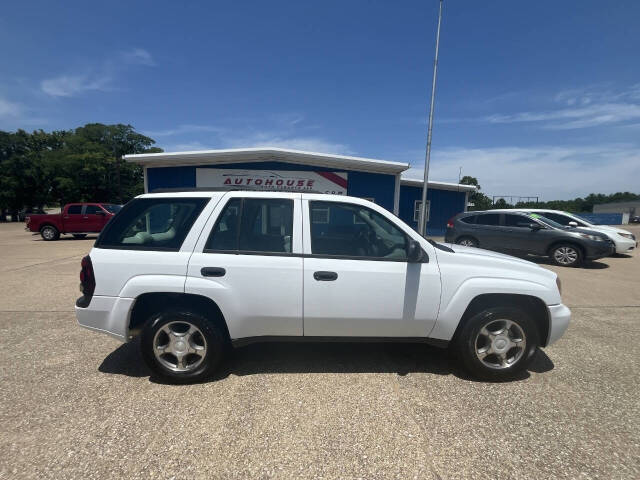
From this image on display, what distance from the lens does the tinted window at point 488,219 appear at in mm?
9406

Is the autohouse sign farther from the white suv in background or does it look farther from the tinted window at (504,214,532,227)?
the white suv in background

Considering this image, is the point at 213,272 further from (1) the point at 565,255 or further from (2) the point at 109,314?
(1) the point at 565,255

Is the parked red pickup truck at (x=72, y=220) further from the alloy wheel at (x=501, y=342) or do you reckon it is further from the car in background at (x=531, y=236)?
the alloy wheel at (x=501, y=342)

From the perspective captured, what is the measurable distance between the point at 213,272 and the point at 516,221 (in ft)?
31.8

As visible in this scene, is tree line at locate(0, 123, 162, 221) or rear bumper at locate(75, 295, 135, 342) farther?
tree line at locate(0, 123, 162, 221)

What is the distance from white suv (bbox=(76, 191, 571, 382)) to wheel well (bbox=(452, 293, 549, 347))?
0.5 inches

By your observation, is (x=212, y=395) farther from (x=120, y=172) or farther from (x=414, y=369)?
(x=120, y=172)

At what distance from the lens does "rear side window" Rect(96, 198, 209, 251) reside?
2.63 meters

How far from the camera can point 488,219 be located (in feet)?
31.3

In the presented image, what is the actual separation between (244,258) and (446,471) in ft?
6.77

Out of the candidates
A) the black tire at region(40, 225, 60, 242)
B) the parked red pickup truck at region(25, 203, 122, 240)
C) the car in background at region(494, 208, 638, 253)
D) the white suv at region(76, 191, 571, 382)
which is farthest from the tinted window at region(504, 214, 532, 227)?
the black tire at region(40, 225, 60, 242)

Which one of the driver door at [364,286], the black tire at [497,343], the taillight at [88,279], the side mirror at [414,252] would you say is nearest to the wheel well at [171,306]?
the taillight at [88,279]

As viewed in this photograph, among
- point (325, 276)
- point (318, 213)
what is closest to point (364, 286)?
point (325, 276)

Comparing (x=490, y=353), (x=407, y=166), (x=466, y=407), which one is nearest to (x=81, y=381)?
(x=466, y=407)
